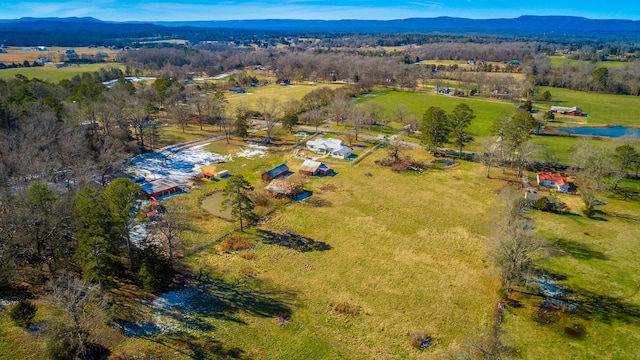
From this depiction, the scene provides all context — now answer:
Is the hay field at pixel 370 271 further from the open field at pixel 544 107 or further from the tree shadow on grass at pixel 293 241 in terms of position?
the open field at pixel 544 107

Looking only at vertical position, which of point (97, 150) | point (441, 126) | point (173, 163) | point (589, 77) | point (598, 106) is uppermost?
point (589, 77)

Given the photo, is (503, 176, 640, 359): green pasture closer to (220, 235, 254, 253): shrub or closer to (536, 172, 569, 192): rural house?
(536, 172, 569, 192): rural house

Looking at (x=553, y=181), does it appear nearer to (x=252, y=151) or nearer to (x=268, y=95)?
(x=252, y=151)

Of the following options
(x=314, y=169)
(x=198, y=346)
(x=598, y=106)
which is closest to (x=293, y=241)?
(x=198, y=346)

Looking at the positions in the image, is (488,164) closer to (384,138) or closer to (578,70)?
(384,138)

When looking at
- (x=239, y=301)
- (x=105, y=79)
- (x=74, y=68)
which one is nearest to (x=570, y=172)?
(x=239, y=301)

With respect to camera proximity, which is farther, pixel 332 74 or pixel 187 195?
pixel 332 74

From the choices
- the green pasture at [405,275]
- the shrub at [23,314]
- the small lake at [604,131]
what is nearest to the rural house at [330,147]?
the green pasture at [405,275]

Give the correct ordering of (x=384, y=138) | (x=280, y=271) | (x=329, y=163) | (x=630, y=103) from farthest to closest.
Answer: (x=630, y=103), (x=384, y=138), (x=329, y=163), (x=280, y=271)
